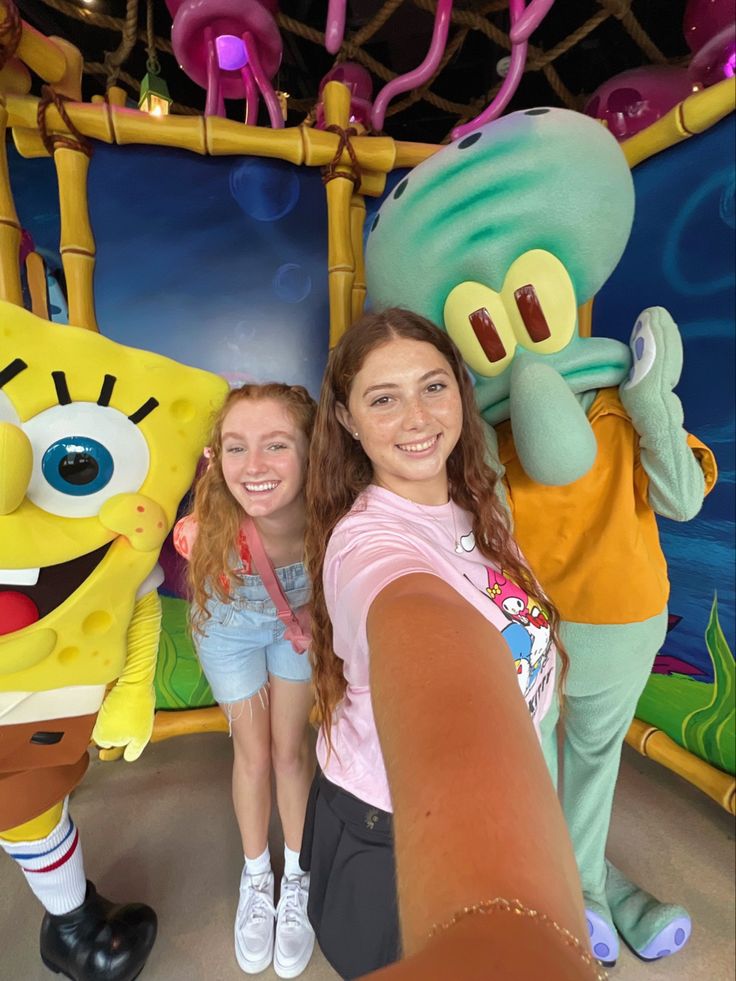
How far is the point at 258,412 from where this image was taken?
3.27 ft

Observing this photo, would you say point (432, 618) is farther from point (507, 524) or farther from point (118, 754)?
point (118, 754)

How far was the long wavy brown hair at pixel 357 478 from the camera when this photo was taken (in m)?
0.83

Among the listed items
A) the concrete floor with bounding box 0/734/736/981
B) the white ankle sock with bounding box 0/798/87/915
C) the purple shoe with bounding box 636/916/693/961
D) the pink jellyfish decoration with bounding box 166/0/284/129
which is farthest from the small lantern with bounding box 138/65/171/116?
the purple shoe with bounding box 636/916/693/961

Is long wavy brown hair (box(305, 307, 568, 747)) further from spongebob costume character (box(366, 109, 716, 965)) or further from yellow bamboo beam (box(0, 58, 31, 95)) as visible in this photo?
yellow bamboo beam (box(0, 58, 31, 95))

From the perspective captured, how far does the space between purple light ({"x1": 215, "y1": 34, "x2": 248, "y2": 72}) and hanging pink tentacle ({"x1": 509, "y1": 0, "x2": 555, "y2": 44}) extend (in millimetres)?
678

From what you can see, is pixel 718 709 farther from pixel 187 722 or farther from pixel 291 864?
pixel 187 722

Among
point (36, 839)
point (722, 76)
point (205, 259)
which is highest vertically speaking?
point (722, 76)

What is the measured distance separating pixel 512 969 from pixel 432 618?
252 mm

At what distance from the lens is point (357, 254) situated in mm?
1356

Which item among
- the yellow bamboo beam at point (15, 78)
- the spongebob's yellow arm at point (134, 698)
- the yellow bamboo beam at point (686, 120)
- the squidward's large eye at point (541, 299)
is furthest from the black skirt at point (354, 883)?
the yellow bamboo beam at point (15, 78)

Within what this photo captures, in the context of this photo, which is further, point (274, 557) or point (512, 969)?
point (274, 557)

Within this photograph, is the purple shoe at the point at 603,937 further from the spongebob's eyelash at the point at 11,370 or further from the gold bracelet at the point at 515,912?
the spongebob's eyelash at the point at 11,370

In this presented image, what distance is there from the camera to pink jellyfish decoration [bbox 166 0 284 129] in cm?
130

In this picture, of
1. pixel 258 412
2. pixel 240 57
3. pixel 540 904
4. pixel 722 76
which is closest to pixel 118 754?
pixel 258 412
